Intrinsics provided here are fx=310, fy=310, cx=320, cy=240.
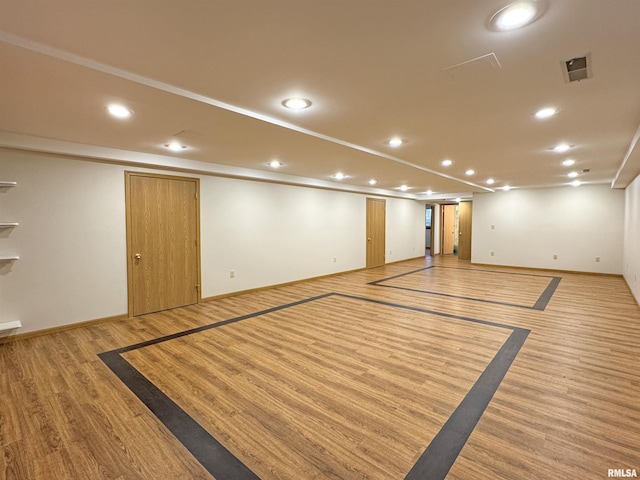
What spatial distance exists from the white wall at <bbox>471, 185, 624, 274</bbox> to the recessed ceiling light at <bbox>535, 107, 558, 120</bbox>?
722 centimetres

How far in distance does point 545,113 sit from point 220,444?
147 inches

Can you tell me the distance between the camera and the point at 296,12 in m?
1.48

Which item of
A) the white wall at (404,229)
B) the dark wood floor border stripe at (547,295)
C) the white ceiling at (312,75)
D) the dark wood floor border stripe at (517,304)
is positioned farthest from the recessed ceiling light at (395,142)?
the white wall at (404,229)

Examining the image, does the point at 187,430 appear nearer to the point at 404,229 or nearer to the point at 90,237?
the point at 90,237

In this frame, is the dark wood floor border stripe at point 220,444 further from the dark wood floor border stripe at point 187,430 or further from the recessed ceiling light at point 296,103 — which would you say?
the recessed ceiling light at point 296,103

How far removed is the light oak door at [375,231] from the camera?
362 inches

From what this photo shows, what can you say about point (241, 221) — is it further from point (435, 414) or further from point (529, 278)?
point (529, 278)

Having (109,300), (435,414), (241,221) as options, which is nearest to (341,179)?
(241,221)

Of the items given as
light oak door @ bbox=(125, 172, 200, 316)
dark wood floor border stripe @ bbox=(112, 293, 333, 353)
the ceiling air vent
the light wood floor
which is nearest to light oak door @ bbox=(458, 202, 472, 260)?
the light wood floor

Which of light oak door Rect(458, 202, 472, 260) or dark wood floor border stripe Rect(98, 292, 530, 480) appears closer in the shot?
dark wood floor border stripe Rect(98, 292, 530, 480)

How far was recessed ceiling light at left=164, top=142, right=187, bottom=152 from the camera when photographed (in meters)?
3.93

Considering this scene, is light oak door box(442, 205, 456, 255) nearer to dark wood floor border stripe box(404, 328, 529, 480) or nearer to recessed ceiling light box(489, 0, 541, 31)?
dark wood floor border stripe box(404, 328, 529, 480)

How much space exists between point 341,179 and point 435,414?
549 cm

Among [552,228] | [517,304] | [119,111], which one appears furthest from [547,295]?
[119,111]
